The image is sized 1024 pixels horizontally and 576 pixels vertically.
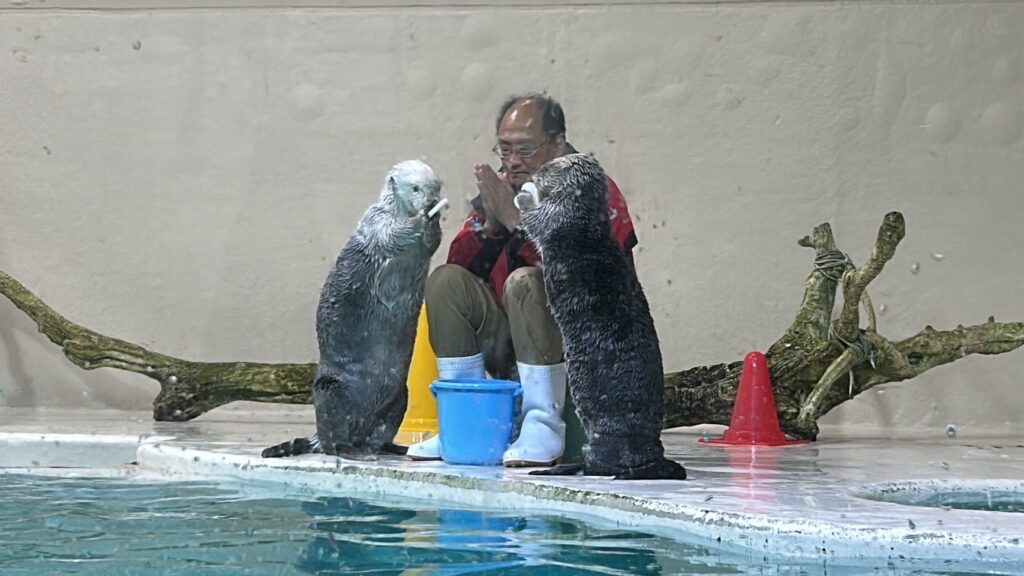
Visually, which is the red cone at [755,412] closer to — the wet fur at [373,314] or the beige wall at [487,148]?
the beige wall at [487,148]

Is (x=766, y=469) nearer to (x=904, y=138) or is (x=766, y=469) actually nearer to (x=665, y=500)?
(x=665, y=500)

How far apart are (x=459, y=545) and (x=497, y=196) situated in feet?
4.76

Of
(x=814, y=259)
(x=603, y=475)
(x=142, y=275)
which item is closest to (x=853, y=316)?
(x=814, y=259)

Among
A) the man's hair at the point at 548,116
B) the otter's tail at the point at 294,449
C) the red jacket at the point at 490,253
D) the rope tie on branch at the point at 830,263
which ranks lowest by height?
the otter's tail at the point at 294,449

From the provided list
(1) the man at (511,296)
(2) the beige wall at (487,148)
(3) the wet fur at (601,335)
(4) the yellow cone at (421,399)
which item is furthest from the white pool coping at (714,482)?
(2) the beige wall at (487,148)

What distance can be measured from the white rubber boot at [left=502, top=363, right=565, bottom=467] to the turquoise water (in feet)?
1.61

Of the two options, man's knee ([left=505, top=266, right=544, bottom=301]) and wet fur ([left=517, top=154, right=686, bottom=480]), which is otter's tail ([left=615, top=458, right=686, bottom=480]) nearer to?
wet fur ([left=517, top=154, right=686, bottom=480])

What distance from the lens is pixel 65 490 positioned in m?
4.04

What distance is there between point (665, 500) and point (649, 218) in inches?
136

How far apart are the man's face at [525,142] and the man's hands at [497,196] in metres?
0.07

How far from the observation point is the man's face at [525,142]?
4.24 metres

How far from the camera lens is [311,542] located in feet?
10.1

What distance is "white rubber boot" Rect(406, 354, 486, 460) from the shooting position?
425cm

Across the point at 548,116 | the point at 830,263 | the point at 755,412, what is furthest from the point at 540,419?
the point at 830,263
